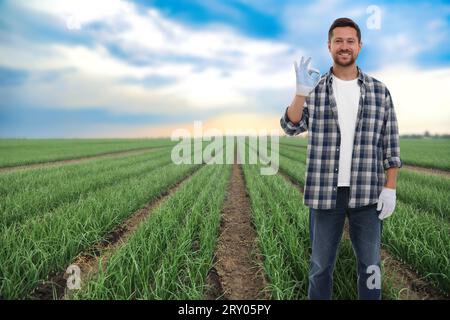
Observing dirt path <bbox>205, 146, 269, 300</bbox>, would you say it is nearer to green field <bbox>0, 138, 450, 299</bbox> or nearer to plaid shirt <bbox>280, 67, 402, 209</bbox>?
green field <bbox>0, 138, 450, 299</bbox>

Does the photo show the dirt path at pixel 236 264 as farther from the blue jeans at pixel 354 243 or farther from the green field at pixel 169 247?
the blue jeans at pixel 354 243

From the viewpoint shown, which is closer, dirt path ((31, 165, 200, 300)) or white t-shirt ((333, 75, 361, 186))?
white t-shirt ((333, 75, 361, 186))

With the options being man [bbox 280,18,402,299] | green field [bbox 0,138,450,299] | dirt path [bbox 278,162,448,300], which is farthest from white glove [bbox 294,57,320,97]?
dirt path [bbox 278,162,448,300]

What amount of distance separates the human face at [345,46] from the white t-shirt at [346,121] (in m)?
0.20

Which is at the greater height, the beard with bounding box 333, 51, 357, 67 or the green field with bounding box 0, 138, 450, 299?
the beard with bounding box 333, 51, 357, 67

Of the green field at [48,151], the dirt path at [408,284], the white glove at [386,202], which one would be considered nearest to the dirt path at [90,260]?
the white glove at [386,202]

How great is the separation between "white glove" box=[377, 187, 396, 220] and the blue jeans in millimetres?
46

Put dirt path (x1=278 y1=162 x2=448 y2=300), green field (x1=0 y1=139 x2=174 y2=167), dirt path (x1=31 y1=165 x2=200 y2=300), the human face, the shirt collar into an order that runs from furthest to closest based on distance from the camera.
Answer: green field (x1=0 y1=139 x2=174 y2=167), dirt path (x1=31 y1=165 x2=200 y2=300), dirt path (x1=278 y1=162 x2=448 y2=300), the shirt collar, the human face

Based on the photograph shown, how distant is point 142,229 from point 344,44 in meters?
3.98

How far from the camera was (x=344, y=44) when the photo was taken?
94.7 inches

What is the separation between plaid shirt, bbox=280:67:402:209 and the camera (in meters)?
2.45

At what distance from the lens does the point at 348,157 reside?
2510 millimetres

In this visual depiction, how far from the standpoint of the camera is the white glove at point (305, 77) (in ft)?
8.30

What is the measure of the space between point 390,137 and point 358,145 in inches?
11.6
